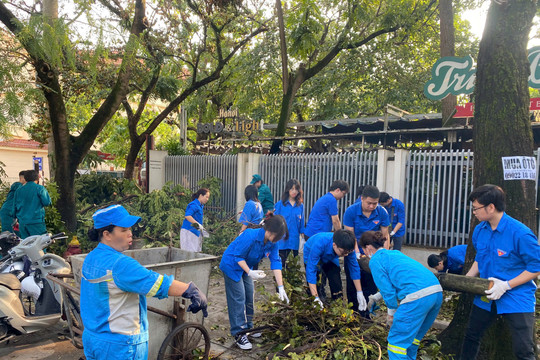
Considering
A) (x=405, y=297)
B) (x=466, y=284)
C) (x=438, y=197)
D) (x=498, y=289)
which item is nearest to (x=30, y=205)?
(x=405, y=297)

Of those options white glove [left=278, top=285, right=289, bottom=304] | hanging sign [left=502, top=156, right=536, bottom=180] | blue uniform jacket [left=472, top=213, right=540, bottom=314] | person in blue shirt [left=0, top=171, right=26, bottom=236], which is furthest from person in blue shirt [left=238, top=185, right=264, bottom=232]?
blue uniform jacket [left=472, top=213, right=540, bottom=314]

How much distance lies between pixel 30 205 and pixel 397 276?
653 cm

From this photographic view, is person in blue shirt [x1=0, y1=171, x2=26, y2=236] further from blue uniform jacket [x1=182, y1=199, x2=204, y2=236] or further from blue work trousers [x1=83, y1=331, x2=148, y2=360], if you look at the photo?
blue work trousers [x1=83, y1=331, x2=148, y2=360]

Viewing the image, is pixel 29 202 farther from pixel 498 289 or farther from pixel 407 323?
pixel 498 289

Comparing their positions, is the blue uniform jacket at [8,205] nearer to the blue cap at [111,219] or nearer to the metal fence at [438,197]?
the blue cap at [111,219]

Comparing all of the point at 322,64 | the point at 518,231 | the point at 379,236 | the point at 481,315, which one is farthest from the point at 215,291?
the point at 322,64

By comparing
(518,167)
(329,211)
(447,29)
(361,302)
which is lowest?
(361,302)

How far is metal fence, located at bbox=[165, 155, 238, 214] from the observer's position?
1138 centimetres

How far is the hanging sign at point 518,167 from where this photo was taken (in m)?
4.12

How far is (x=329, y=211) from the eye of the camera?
247 inches

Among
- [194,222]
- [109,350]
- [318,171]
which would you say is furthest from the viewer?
[318,171]

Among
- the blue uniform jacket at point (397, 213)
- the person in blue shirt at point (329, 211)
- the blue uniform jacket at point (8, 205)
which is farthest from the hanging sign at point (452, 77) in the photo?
the blue uniform jacket at point (8, 205)

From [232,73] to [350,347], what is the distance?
14296mm

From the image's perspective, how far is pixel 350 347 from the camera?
389cm
